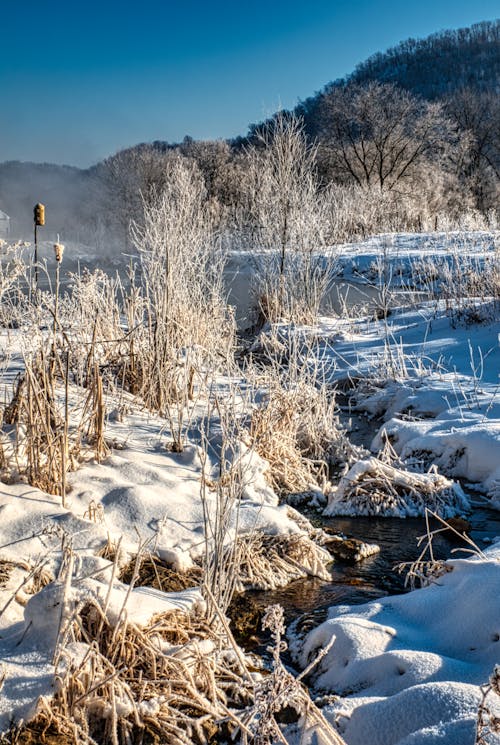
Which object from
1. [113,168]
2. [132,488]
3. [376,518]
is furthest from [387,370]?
[113,168]

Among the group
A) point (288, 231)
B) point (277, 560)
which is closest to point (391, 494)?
point (277, 560)

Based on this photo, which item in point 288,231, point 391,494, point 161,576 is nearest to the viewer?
point 161,576

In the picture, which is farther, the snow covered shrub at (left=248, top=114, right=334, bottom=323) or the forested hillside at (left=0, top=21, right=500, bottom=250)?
the forested hillside at (left=0, top=21, right=500, bottom=250)

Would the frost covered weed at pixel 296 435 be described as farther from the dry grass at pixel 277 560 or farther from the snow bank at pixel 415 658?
the snow bank at pixel 415 658

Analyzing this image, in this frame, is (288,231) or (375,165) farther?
(375,165)

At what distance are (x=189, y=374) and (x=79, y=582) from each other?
151 inches

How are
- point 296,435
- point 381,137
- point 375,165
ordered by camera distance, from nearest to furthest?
point 296,435 < point 381,137 < point 375,165

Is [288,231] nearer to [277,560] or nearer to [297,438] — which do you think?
[297,438]

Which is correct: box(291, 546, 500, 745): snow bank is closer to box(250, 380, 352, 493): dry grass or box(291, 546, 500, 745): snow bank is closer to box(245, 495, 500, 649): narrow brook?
box(245, 495, 500, 649): narrow brook

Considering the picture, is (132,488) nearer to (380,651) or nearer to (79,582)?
(79,582)

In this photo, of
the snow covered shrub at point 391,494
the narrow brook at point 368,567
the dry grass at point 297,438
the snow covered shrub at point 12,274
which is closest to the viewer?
the narrow brook at point 368,567

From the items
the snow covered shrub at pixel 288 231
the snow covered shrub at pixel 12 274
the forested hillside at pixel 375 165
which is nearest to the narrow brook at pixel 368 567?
the snow covered shrub at pixel 12 274

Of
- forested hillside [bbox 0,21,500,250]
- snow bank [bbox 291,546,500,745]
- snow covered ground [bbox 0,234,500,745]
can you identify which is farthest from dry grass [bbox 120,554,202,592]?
forested hillside [bbox 0,21,500,250]

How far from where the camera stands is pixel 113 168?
37.6 meters
